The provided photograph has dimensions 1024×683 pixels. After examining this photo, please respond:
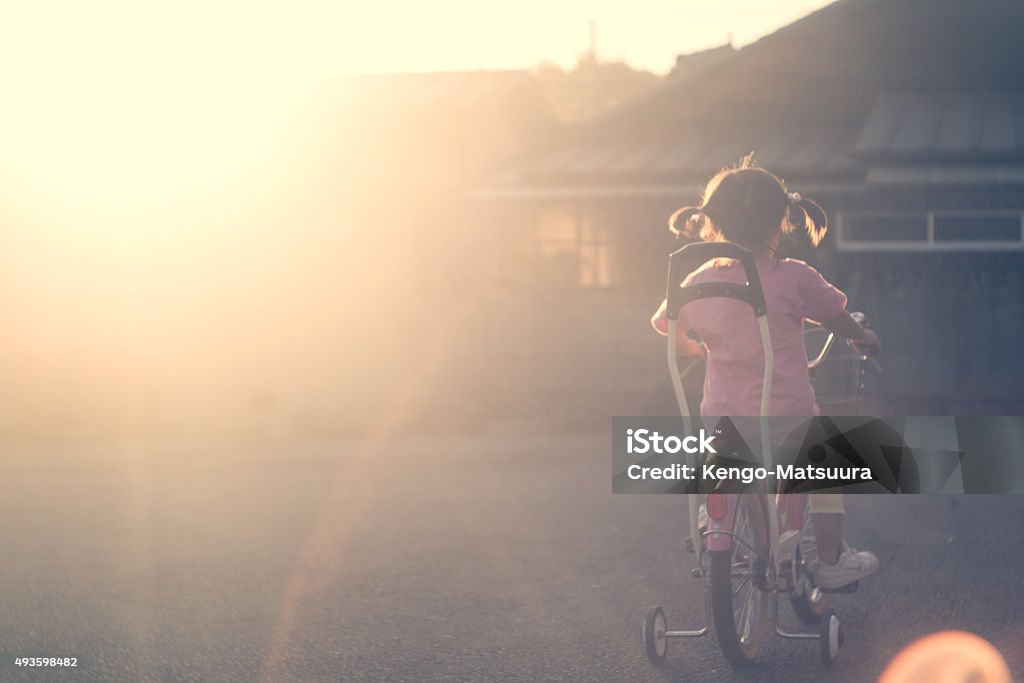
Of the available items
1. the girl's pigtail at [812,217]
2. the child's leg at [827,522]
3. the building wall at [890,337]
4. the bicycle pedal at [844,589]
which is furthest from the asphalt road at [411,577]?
the building wall at [890,337]

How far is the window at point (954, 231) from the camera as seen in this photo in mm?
17422

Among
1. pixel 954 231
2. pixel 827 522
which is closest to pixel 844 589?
pixel 827 522

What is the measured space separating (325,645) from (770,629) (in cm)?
174

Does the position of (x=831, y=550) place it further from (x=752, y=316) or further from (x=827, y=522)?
(x=752, y=316)

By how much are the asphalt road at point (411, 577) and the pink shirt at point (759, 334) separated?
38.2 inches

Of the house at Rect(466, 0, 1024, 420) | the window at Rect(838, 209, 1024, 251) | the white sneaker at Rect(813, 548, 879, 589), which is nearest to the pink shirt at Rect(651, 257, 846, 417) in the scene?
the white sneaker at Rect(813, 548, 879, 589)

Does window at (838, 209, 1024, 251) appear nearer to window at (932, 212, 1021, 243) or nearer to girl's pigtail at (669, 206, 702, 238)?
window at (932, 212, 1021, 243)

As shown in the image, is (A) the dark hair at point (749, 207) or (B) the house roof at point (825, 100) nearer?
(A) the dark hair at point (749, 207)

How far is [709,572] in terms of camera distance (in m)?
5.26

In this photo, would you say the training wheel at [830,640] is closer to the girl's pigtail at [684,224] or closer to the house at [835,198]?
the girl's pigtail at [684,224]

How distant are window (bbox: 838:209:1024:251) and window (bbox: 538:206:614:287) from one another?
461cm

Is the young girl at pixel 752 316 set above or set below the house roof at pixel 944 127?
below

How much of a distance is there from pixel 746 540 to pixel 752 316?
83 cm

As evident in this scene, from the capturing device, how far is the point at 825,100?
67.9 feet
